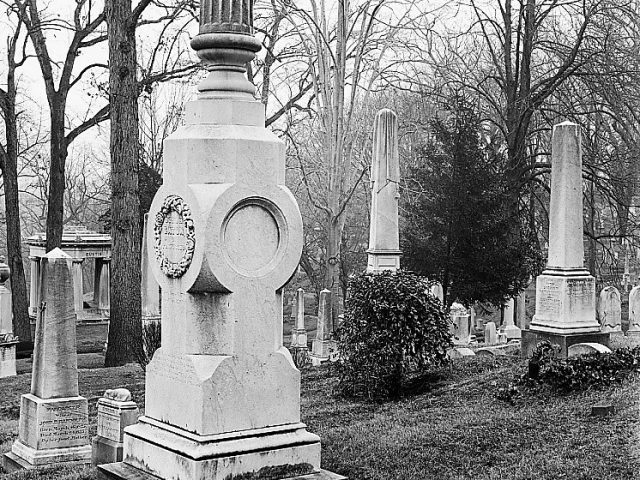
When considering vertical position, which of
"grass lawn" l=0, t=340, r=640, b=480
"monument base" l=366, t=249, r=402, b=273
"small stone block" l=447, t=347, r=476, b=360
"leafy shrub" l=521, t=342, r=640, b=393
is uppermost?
"monument base" l=366, t=249, r=402, b=273

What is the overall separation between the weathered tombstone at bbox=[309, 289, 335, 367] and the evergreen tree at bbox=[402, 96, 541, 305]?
2364mm

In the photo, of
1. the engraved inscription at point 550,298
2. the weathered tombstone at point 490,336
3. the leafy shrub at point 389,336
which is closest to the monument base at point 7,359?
the leafy shrub at point 389,336

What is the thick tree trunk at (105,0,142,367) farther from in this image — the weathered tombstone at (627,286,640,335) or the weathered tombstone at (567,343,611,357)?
the weathered tombstone at (627,286,640,335)

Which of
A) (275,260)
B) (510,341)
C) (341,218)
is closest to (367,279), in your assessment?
(275,260)

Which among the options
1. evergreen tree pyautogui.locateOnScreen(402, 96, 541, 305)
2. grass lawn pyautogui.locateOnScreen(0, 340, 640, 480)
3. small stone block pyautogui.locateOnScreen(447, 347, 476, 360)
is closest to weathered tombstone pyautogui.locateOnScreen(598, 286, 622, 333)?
evergreen tree pyautogui.locateOnScreen(402, 96, 541, 305)

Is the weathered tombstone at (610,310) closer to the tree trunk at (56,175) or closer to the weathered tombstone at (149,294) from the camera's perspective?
the weathered tombstone at (149,294)

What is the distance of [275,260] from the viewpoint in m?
5.12

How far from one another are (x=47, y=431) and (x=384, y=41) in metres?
21.1

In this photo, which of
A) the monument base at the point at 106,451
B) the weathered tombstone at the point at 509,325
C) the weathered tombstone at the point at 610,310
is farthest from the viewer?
the weathered tombstone at the point at 509,325

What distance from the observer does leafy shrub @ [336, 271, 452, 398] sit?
10.6 m

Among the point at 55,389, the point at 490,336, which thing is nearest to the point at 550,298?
the point at 55,389

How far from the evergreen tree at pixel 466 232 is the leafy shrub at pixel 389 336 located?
33.2 feet

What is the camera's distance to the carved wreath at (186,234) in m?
4.95

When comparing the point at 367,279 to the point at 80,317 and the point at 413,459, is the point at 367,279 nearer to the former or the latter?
the point at 413,459
